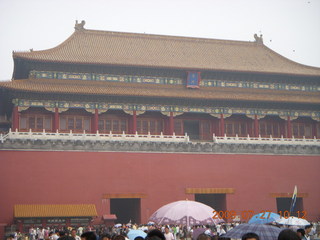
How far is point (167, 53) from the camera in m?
41.3

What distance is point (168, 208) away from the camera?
54.9ft

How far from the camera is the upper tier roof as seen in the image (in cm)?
3816

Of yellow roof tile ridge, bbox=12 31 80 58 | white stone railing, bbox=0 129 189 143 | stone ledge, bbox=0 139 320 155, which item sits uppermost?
yellow roof tile ridge, bbox=12 31 80 58

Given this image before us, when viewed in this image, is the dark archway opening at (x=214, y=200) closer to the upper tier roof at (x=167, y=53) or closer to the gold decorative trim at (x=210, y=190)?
the gold decorative trim at (x=210, y=190)

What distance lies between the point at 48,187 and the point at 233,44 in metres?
19.8

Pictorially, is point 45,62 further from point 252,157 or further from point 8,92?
point 252,157

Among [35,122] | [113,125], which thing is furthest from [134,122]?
[35,122]

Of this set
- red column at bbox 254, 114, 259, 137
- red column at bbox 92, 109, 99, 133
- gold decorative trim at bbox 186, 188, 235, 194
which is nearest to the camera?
gold decorative trim at bbox 186, 188, 235, 194

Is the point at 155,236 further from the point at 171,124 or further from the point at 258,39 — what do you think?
the point at 258,39

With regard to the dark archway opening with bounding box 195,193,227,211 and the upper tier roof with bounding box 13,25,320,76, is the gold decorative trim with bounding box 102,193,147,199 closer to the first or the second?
the dark archway opening with bounding box 195,193,227,211

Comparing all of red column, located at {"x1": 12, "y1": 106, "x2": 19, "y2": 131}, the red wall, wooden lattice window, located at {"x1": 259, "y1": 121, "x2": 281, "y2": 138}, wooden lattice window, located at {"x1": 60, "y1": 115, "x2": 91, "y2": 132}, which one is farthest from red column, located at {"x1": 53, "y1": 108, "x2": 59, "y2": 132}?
wooden lattice window, located at {"x1": 259, "y1": 121, "x2": 281, "y2": 138}

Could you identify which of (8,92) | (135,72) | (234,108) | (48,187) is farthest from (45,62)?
(234,108)

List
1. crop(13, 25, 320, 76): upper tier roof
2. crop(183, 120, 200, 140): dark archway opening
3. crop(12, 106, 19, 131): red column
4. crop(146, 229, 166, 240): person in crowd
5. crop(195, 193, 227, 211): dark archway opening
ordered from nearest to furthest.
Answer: crop(146, 229, 166, 240): person in crowd → crop(12, 106, 19, 131): red column → crop(195, 193, 227, 211): dark archway opening → crop(13, 25, 320, 76): upper tier roof → crop(183, 120, 200, 140): dark archway opening

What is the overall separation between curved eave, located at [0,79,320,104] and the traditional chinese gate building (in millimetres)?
78
